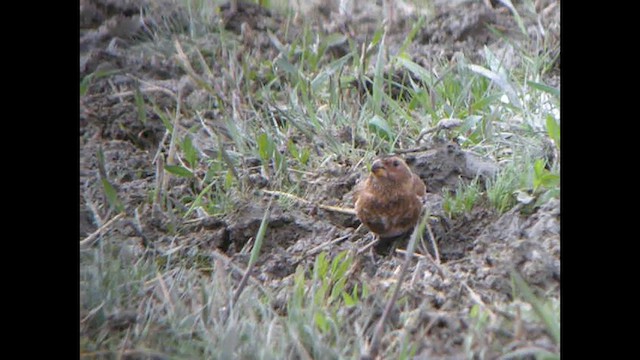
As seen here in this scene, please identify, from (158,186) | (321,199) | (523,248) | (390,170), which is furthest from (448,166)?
(158,186)

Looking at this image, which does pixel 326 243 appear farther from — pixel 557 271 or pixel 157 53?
pixel 157 53

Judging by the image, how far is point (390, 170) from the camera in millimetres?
2930

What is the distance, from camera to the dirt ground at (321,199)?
2633 mm

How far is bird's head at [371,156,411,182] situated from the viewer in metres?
2.92

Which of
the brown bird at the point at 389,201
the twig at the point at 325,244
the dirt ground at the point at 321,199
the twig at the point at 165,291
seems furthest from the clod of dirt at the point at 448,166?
the twig at the point at 165,291

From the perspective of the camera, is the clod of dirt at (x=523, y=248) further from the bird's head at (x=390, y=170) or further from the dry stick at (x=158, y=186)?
the dry stick at (x=158, y=186)

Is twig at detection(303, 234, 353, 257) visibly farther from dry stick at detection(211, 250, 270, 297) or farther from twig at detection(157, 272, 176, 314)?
twig at detection(157, 272, 176, 314)

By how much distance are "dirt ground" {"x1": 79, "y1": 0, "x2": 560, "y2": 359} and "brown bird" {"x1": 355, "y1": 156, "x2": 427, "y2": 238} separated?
0.08 metres

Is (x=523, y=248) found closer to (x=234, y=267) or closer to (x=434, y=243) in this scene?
(x=434, y=243)

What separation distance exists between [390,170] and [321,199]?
13.8 inches

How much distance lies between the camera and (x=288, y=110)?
354 cm

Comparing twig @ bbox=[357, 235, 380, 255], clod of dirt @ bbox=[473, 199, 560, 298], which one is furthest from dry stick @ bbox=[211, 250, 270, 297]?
clod of dirt @ bbox=[473, 199, 560, 298]
